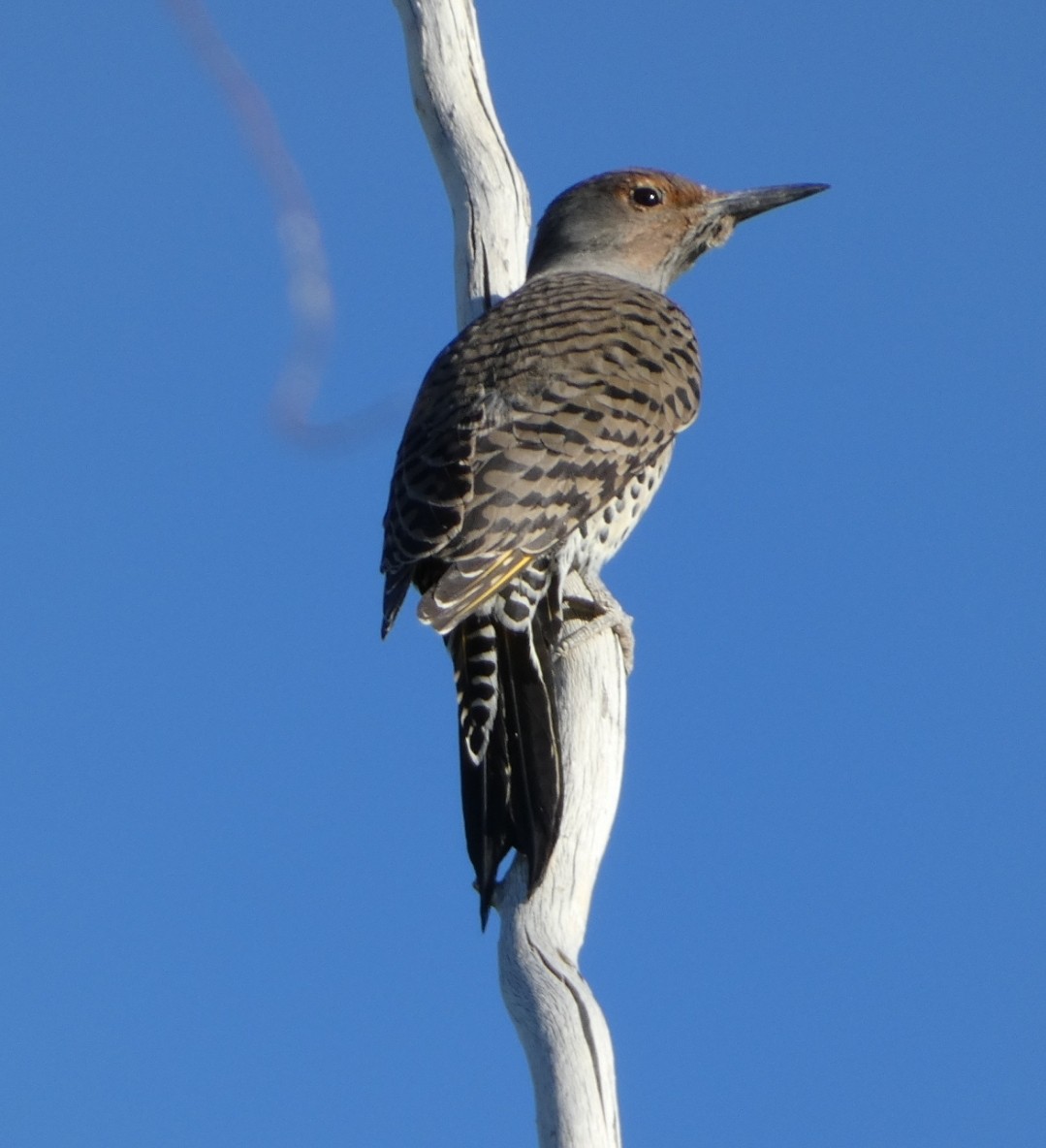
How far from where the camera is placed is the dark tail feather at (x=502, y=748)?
430cm

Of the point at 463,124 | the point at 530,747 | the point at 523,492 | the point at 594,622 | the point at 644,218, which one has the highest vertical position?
the point at 644,218

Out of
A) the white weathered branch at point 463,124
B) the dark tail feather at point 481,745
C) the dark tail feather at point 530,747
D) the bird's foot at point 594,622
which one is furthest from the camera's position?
the white weathered branch at point 463,124

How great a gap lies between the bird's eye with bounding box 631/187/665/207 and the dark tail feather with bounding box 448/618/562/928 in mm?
2330

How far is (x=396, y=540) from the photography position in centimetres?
484

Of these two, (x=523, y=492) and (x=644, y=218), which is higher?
(x=644, y=218)

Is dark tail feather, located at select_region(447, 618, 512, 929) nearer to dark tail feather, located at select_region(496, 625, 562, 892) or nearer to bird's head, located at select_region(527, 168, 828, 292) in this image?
dark tail feather, located at select_region(496, 625, 562, 892)

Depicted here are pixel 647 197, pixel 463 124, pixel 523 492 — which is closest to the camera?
pixel 523 492

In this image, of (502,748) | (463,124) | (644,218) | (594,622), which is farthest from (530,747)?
(644,218)

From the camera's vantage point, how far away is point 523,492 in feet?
15.8

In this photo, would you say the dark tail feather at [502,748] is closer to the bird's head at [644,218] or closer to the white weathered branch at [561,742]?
the white weathered branch at [561,742]

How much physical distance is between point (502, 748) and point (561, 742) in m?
0.16

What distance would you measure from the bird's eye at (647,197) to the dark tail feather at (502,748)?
7.64 feet

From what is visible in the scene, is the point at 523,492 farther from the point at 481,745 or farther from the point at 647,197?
the point at 647,197

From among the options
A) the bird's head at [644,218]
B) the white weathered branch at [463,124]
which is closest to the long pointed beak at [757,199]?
the bird's head at [644,218]
